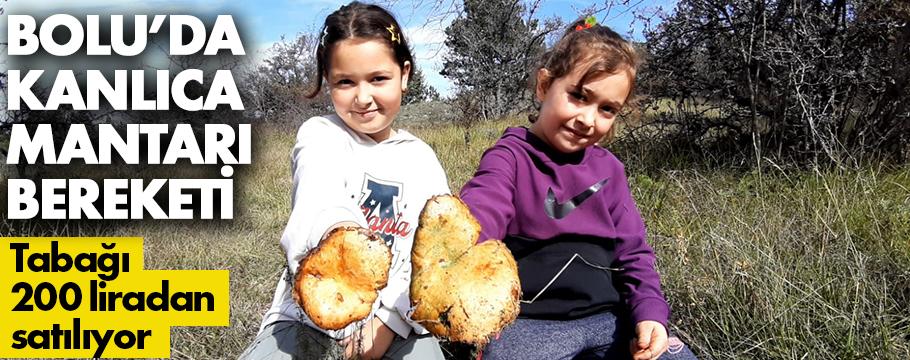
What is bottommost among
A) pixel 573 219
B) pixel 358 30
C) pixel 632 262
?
pixel 632 262

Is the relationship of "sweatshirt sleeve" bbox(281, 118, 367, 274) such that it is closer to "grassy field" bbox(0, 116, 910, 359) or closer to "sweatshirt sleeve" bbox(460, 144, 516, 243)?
"sweatshirt sleeve" bbox(460, 144, 516, 243)

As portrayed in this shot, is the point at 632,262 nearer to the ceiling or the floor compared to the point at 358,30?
nearer to the floor

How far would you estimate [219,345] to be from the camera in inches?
92.8

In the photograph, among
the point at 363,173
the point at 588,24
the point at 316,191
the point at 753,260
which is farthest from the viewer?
the point at 753,260

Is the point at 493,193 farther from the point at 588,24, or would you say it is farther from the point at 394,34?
the point at 588,24

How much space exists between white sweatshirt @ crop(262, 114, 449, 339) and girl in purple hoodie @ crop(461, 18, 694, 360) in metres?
0.25

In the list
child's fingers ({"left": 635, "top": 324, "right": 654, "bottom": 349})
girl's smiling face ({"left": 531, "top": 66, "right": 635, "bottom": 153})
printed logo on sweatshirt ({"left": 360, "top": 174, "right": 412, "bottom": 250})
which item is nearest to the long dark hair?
printed logo on sweatshirt ({"left": 360, "top": 174, "right": 412, "bottom": 250})

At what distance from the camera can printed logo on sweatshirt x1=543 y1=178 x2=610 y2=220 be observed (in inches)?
64.7

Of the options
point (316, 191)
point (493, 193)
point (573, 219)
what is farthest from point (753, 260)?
point (316, 191)

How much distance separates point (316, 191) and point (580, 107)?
641 millimetres

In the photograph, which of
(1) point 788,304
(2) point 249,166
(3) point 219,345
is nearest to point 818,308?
(1) point 788,304

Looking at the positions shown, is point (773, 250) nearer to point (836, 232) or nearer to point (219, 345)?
point (836, 232)

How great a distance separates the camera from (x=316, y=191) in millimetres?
1459

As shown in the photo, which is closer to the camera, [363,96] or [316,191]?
[316,191]
